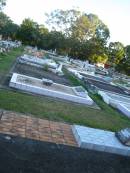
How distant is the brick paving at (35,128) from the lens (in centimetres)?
670

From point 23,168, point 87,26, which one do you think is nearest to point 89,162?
point 23,168

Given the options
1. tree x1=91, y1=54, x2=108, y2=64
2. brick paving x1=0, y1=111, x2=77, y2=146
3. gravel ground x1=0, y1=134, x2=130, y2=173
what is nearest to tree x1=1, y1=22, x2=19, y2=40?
tree x1=91, y1=54, x2=108, y2=64

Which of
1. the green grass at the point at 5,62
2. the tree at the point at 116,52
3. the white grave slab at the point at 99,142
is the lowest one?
the white grave slab at the point at 99,142

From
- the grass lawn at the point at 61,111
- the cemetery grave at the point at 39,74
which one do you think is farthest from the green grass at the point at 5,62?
the grass lawn at the point at 61,111

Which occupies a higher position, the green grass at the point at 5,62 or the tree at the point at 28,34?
the tree at the point at 28,34

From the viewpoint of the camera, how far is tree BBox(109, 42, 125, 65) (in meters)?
56.7

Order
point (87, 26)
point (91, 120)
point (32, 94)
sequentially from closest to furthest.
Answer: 1. point (91, 120)
2. point (32, 94)
3. point (87, 26)

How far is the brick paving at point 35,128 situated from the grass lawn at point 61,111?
59cm

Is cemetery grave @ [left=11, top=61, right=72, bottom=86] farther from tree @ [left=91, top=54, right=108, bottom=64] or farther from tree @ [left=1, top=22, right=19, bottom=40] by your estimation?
tree @ [left=1, top=22, right=19, bottom=40]

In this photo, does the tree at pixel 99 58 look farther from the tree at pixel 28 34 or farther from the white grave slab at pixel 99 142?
the white grave slab at pixel 99 142

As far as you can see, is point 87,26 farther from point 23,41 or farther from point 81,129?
point 81,129

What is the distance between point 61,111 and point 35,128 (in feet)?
8.19

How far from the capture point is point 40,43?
212 ft

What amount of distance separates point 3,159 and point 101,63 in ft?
183
